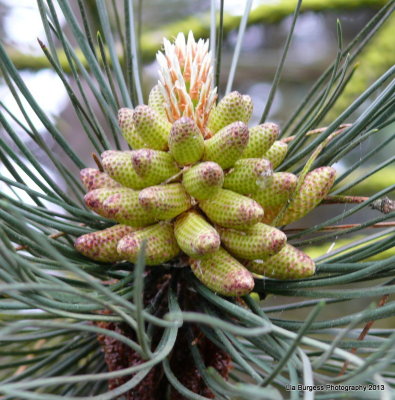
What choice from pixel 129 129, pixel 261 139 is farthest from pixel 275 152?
pixel 129 129

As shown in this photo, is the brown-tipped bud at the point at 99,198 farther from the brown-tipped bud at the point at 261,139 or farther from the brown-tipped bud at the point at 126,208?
the brown-tipped bud at the point at 261,139

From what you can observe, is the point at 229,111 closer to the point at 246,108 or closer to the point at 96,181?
the point at 246,108

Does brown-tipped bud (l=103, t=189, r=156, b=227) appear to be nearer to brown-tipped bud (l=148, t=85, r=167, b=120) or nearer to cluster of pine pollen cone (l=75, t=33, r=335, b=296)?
cluster of pine pollen cone (l=75, t=33, r=335, b=296)

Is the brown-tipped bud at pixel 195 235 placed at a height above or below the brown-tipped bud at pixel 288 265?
below

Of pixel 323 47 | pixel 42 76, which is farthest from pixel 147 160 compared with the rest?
pixel 323 47

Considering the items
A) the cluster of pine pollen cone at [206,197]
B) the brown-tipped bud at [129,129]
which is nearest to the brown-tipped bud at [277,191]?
the cluster of pine pollen cone at [206,197]

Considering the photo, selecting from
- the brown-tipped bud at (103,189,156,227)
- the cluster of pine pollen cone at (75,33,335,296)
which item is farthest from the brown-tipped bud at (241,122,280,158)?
the brown-tipped bud at (103,189,156,227)
